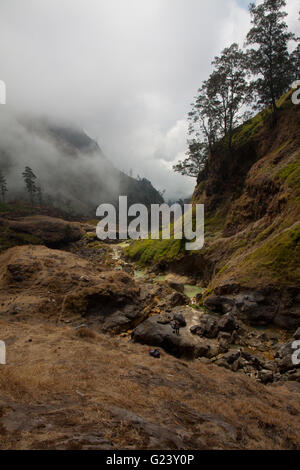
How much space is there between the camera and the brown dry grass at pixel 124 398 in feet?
13.3

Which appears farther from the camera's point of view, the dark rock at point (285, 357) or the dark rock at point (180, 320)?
the dark rock at point (180, 320)

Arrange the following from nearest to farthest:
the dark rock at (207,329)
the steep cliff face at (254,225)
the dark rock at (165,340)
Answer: the dark rock at (165,340)
the dark rock at (207,329)
the steep cliff face at (254,225)

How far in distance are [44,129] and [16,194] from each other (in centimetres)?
10058

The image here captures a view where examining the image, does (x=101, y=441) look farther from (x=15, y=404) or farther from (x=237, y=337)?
(x=237, y=337)

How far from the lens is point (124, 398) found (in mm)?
5723

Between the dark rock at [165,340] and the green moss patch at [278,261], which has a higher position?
the green moss patch at [278,261]

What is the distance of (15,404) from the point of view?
454 centimetres

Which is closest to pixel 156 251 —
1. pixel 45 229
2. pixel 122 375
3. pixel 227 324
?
pixel 227 324

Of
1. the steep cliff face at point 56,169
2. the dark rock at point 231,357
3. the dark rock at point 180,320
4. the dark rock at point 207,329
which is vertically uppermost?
the steep cliff face at point 56,169

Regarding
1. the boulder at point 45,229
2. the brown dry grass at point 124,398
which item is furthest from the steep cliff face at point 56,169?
the brown dry grass at point 124,398

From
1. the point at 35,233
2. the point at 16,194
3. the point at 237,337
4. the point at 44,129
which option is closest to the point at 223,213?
the point at 237,337

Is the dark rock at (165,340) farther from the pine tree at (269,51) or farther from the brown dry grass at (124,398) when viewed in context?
the pine tree at (269,51)

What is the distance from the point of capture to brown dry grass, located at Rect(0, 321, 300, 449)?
4059 millimetres

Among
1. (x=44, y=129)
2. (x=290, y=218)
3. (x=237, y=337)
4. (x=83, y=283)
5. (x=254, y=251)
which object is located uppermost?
(x=44, y=129)
